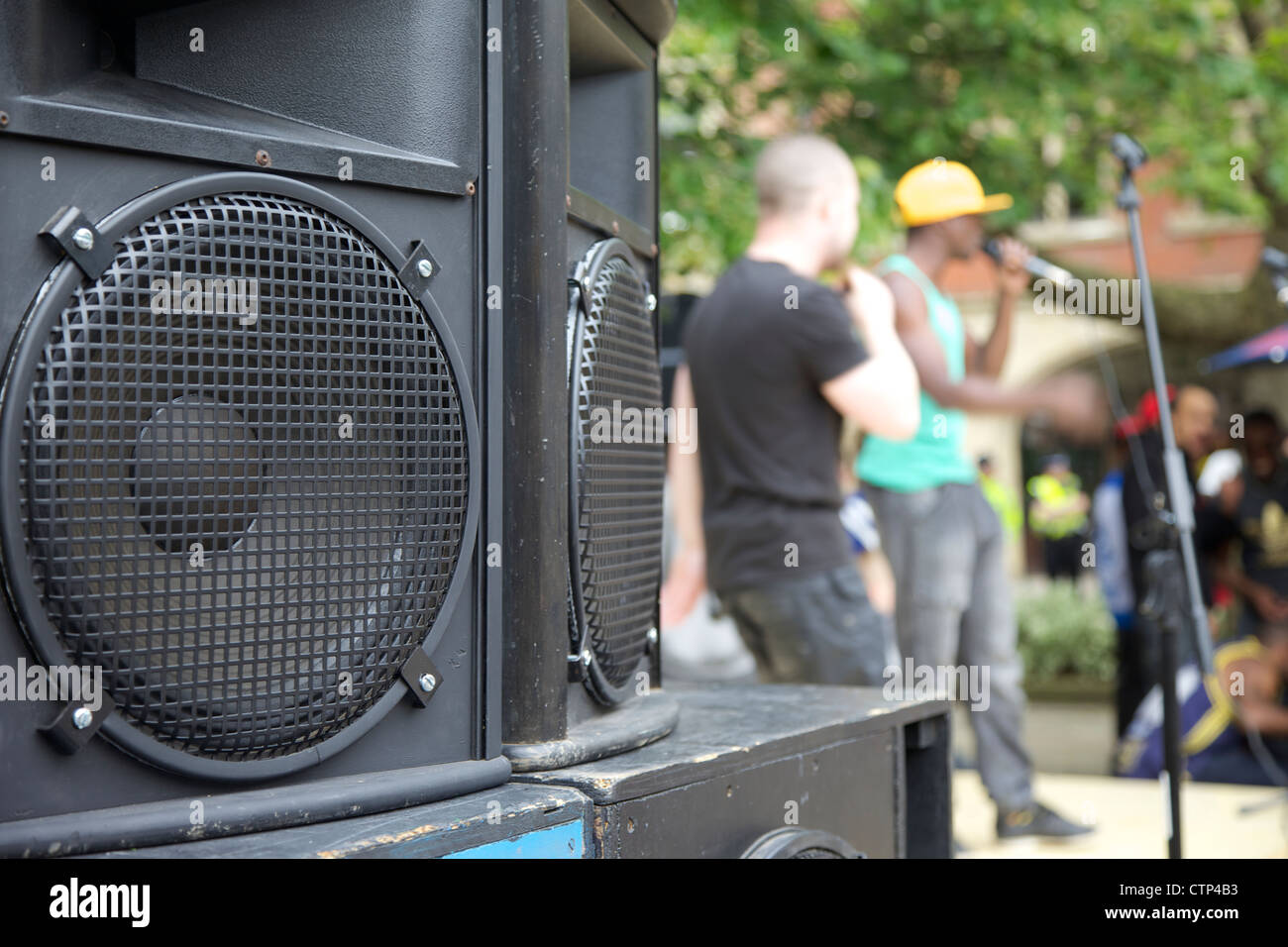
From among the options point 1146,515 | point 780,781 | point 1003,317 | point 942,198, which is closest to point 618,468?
point 780,781

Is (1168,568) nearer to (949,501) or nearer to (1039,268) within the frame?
(949,501)

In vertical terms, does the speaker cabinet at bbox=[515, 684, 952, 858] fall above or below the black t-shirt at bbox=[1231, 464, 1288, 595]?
below

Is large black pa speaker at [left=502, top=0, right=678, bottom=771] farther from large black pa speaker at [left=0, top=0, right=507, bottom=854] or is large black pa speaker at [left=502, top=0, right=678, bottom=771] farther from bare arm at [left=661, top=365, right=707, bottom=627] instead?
bare arm at [left=661, top=365, right=707, bottom=627]

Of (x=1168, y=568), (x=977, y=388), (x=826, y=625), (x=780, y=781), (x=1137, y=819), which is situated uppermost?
(x=977, y=388)

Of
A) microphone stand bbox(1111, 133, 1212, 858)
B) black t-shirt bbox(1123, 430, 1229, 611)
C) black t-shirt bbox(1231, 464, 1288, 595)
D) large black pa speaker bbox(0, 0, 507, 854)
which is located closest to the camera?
large black pa speaker bbox(0, 0, 507, 854)

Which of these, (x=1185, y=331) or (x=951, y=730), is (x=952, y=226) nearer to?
(x=951, y=730)

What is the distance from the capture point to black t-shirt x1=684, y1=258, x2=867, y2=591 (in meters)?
2.92

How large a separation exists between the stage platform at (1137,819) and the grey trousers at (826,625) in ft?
2.77

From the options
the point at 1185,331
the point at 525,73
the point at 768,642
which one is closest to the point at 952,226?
the point at 768,642

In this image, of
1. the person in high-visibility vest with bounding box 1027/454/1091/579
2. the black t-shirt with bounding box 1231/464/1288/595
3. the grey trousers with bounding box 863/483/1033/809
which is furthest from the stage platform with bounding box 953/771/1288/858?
the person in high-visibility vest with bounding box 1027/454/1091/579

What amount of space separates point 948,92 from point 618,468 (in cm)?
598

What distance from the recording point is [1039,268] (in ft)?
11.1

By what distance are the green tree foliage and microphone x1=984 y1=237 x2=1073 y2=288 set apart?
2.55 meters

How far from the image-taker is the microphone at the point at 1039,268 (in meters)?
3.24
